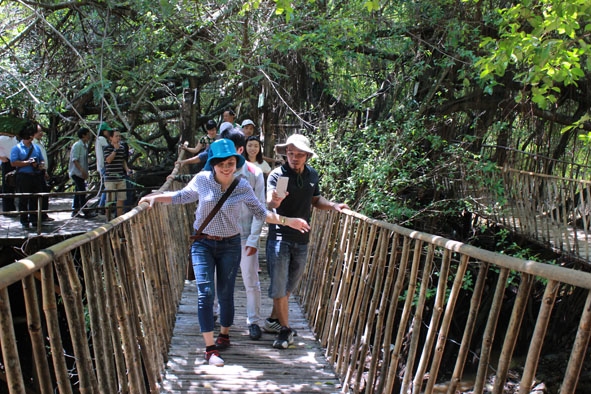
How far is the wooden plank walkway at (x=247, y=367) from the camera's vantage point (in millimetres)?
3389

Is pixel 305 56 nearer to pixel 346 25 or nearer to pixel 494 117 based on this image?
pixel 346 25

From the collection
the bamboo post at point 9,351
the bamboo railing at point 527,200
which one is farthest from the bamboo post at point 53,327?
the bamboo railing at point 527,200

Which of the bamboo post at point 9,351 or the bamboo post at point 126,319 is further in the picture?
the bamboo post at point 126,319

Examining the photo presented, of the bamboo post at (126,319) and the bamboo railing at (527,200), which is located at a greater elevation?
the bamboo railing at (527,200)

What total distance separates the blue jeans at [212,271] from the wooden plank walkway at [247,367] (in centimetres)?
30

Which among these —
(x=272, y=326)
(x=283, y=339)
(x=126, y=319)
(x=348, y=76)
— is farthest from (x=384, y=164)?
(x=126, y=319)

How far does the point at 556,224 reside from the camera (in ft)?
27.1

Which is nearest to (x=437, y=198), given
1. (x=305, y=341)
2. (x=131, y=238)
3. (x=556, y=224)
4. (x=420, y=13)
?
(x=556, y=224)

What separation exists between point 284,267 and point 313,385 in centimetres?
91

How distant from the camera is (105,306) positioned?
2.41 metres

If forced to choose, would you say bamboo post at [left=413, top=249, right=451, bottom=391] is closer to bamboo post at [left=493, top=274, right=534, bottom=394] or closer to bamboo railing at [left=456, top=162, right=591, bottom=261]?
bamboo post at [left=493, top=274, right=534, bottom=394]

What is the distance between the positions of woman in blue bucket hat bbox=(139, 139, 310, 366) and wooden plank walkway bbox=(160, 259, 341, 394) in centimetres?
15

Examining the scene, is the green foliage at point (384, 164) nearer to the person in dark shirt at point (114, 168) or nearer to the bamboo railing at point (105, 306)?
the person in dark shirt at point (114, 168)

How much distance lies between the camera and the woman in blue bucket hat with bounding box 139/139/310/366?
11.8ft
